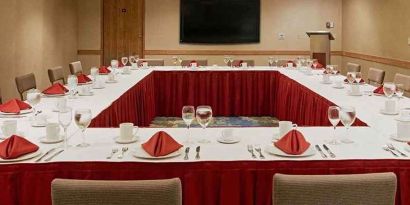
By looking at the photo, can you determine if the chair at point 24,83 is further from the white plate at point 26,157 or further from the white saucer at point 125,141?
the white plate at point 26,157

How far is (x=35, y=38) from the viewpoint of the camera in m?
8.64

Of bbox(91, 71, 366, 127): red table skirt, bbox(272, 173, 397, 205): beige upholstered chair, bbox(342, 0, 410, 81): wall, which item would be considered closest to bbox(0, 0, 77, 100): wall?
bbox(91, 71, 366, 127): red table skirt

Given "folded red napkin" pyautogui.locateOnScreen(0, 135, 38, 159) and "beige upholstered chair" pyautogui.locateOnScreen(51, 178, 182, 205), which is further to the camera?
"folded red napkin" pyautogui.locateOnScreen(0, 135, 38, 159)

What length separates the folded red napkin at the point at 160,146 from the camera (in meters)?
2.39

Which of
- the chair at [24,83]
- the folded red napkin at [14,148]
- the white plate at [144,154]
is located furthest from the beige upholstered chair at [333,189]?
the chair at [24,83]

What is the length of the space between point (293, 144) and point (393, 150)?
1.69 feet

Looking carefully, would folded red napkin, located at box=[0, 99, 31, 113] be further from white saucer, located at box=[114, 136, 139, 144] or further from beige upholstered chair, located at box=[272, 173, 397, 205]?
beige upholstered chair, located at box=[272, 173, 397, 205]

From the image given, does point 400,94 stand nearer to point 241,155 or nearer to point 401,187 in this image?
point 401,187

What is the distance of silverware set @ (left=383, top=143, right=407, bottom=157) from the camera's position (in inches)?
97.3

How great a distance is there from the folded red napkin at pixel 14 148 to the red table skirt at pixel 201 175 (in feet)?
A: 0.23

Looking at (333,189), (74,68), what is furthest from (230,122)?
(333,189)

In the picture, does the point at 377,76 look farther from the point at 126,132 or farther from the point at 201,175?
the point at 201,175

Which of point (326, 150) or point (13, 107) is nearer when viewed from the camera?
point (326, 150)

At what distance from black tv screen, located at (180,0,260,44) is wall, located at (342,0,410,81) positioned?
1.91 metres
